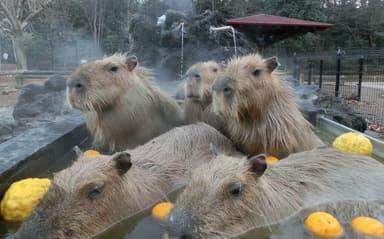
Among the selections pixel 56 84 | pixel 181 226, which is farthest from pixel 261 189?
pixel 56 84

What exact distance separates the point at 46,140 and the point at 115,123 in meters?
0.57

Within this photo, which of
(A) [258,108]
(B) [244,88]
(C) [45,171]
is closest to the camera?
(B) [244,88]

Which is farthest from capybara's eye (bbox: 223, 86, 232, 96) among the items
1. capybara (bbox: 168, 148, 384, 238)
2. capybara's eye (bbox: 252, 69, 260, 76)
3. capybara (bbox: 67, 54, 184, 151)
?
capybara (bbox: 67, 54, 184, 151)

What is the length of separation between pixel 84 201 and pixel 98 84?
1.35m


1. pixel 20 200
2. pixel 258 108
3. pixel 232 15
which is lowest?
pixel 20 200

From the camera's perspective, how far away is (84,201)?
202 centimetres

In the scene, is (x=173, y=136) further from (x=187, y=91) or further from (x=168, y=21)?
(x=168, y=21)

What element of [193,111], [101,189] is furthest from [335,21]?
[101,189]

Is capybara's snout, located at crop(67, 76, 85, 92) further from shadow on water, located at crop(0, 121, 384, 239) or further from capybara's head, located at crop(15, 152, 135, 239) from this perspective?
shadow on water, located at crop(0, 121, 384, 239)

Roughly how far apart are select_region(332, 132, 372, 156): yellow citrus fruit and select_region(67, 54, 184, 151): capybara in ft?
5.18

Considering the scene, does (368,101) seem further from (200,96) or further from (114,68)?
(114,68)

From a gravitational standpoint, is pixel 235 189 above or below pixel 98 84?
below

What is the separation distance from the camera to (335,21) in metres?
28.3

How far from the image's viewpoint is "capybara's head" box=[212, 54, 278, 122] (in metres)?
2.93
